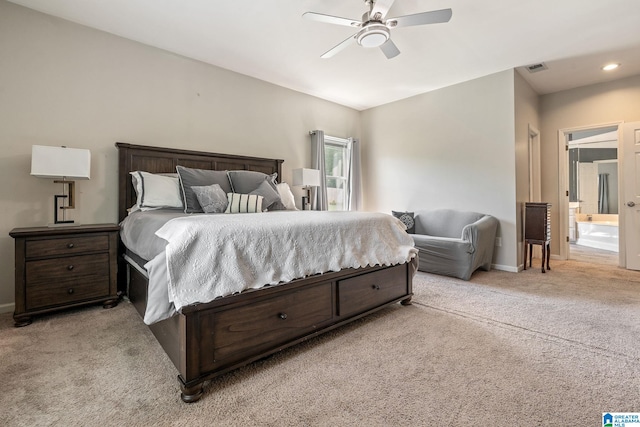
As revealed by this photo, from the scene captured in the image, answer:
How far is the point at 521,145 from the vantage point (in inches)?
158

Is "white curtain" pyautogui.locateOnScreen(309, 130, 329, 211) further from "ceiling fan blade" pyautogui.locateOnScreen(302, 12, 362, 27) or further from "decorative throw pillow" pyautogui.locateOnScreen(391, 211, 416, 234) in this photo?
"ceiling fan blade" pyautogui.locateOnScreen(302, 12, 362, 27)

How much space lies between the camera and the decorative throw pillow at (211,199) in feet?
8.92

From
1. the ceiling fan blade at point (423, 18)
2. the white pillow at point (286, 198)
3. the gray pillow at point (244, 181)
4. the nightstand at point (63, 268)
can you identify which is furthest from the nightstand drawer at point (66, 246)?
the ceiling fan blade at point (423, 18)

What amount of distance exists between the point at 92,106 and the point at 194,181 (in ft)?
4.14

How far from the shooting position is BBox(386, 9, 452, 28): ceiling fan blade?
7.02ft

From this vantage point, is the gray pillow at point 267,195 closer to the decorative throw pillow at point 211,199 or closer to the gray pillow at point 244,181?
the gray pillow at point 244,181

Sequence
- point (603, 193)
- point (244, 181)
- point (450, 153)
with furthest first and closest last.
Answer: point (603, 193) < point (450, 153) < point (244, 181)

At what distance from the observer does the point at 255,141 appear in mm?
→ 4105

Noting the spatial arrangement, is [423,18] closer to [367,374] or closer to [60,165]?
[367,374]

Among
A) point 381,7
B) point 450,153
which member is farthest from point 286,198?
point 450,153

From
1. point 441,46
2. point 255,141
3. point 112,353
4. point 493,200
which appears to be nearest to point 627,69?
point 493,200

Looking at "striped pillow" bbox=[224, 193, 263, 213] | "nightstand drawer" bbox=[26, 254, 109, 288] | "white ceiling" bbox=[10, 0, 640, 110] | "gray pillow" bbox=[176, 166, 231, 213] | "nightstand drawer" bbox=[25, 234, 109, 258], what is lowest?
"nightstand drawer" bbox=[26, 254, 109, 288]

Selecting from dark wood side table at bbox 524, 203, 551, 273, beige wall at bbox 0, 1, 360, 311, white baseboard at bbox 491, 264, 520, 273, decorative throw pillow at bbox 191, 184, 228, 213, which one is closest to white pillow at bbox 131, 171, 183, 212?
decorative throw pillow at bbox 191, 184, 228, 213

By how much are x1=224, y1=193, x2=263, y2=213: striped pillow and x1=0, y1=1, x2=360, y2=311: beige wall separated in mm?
1225
